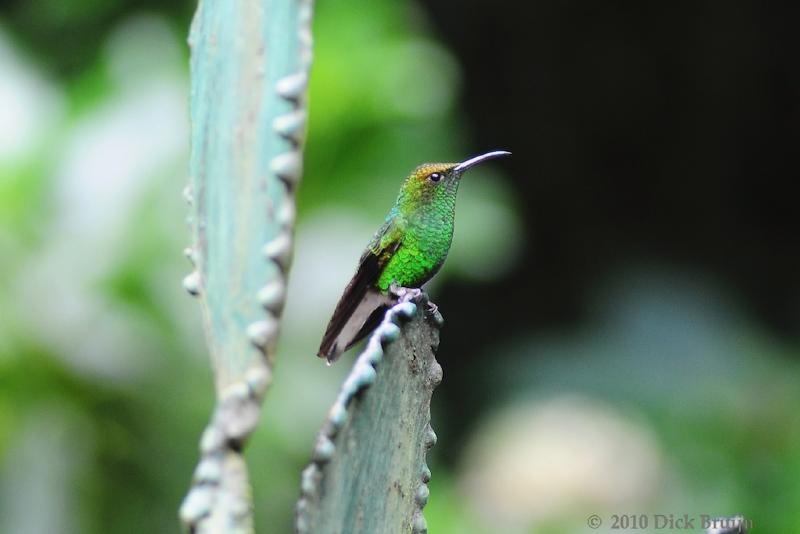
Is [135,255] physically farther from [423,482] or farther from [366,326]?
[423,482]

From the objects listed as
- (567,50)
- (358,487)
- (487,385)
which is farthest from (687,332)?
(358,487)

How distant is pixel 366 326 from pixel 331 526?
22.7 inches

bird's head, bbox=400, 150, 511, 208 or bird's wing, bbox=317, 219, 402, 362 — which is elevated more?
bird's head, bbox=400, 150, 511, 208

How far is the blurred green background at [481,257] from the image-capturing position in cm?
352

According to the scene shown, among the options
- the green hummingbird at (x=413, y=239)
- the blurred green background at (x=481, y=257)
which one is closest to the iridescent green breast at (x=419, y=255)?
the green hummingbird at (x=413, y=239)

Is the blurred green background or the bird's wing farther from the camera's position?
the blurred green background

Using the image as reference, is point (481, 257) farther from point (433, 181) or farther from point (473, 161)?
point (473, 161)

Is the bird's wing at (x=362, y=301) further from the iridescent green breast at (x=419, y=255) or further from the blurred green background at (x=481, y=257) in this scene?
the blurred green background at (x=481, y=257)

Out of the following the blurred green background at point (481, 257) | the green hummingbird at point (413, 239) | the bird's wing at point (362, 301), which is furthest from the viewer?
the blurred green background at point (481, 257)

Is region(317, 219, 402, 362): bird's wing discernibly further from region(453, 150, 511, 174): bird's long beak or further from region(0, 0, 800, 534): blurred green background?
region(0, 0, 800, 534): blurred green background

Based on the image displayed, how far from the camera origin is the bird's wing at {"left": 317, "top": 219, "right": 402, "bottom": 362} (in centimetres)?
132

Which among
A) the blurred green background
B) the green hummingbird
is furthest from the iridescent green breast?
the blurred green background

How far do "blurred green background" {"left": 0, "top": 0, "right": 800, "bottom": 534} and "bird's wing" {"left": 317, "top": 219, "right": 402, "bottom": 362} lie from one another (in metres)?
2.12

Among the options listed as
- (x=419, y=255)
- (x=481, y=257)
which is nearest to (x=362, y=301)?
(x=419, y=255)
